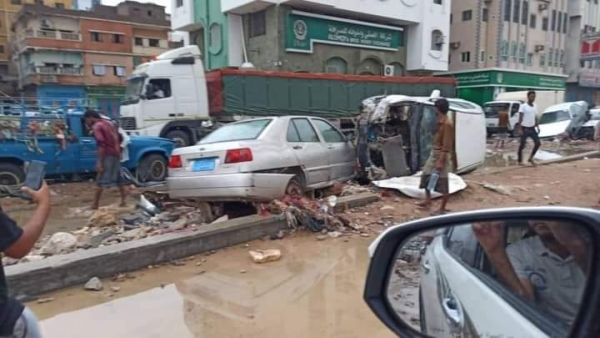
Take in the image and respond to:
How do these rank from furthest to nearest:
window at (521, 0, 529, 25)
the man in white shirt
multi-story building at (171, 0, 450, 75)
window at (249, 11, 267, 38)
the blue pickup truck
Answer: window at (521, 0, 529, 25) < window at (249, 11, 267, 38) < multi-story building at (171, 0, 450, 75) < the man in white shirt < the blue pickup truck

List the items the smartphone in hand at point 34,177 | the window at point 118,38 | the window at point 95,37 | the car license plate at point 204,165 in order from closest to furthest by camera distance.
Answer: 1. the smartphone in hand at point 34,177
2. the car license plate at point 204,165
3. the window at point 95,37
4. the window at point 118,38

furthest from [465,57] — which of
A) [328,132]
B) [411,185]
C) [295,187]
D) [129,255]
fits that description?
[129,255]

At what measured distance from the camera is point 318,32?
86.8 ft

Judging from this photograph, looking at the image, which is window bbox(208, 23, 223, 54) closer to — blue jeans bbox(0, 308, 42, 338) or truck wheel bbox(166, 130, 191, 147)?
truck wheel bbox(166, 130, 191, 147)

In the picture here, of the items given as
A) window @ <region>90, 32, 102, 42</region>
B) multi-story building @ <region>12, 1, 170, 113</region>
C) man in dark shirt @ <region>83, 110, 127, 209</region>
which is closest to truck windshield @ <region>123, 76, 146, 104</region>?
man in dark shirt @ <region>83, 110, 127, 209</region>

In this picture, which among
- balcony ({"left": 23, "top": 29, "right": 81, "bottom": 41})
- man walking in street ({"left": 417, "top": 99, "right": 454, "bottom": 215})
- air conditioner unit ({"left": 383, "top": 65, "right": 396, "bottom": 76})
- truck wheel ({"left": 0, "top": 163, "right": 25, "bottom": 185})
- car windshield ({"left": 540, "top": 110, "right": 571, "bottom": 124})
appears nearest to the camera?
man walking in street ({"left": 417, "top": 99, "right": 454, "bottom": 215})

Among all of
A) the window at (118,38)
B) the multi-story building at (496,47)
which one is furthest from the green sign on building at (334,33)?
the window at (118,38)

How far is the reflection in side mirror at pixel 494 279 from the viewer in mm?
1027

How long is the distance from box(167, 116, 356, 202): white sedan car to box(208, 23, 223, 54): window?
22.4 meters

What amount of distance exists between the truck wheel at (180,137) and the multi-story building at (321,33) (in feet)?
40.6

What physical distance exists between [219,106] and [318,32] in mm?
13853

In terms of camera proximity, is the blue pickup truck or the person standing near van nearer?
the blue pickup truck

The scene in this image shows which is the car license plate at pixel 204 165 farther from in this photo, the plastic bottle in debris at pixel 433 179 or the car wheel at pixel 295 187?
the plastic bottle in debris at pixel 433 179

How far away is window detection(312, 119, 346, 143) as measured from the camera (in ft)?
23.8
